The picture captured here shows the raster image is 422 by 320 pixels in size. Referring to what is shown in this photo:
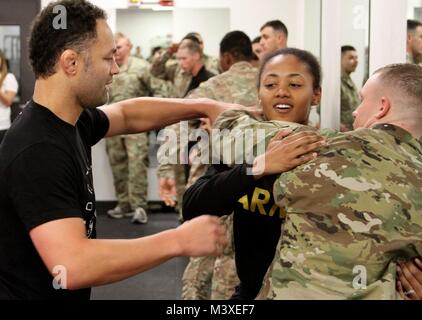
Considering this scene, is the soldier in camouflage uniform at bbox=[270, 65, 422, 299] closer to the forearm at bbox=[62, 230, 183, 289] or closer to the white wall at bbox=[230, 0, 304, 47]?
the forearm at bbox=[62, 230, 183, 289]

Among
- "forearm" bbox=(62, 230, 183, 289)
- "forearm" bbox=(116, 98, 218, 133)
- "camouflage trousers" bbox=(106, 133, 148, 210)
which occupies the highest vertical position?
"forearm" bbox=(116, 98, 218, 133)

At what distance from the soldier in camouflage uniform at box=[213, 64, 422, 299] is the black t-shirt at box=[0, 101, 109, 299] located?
491 mm

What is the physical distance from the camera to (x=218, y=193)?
4.74 feet

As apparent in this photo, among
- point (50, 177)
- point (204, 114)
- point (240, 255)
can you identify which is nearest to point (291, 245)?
point (240, 255)

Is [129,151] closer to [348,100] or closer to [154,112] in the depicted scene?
[348,100]

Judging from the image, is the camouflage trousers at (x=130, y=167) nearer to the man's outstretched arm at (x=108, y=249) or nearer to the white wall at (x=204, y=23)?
the white wall at (x=204, y=23)

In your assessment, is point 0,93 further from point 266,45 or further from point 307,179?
point 307,179

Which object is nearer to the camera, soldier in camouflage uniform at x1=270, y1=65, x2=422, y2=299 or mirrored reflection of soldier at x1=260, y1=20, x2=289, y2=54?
soldier in camouflage uniform at x1=270, y1=65, x2=422, y2=299

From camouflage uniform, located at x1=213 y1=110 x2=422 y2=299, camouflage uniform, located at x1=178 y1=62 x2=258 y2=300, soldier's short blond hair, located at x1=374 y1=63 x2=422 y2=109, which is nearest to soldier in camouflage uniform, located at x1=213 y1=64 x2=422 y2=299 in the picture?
camouflage uniform, located at x1=213 y1=110 x2=422 y2=299

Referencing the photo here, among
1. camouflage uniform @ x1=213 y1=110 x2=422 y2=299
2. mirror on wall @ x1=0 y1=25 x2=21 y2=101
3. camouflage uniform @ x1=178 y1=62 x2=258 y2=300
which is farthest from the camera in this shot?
mirror on wall @ x1=0 y1=25 x2=21 y2=101

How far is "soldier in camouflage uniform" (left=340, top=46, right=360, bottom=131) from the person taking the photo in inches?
96.1

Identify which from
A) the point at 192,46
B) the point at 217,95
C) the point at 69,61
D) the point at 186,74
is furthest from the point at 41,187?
the point at 186,74
